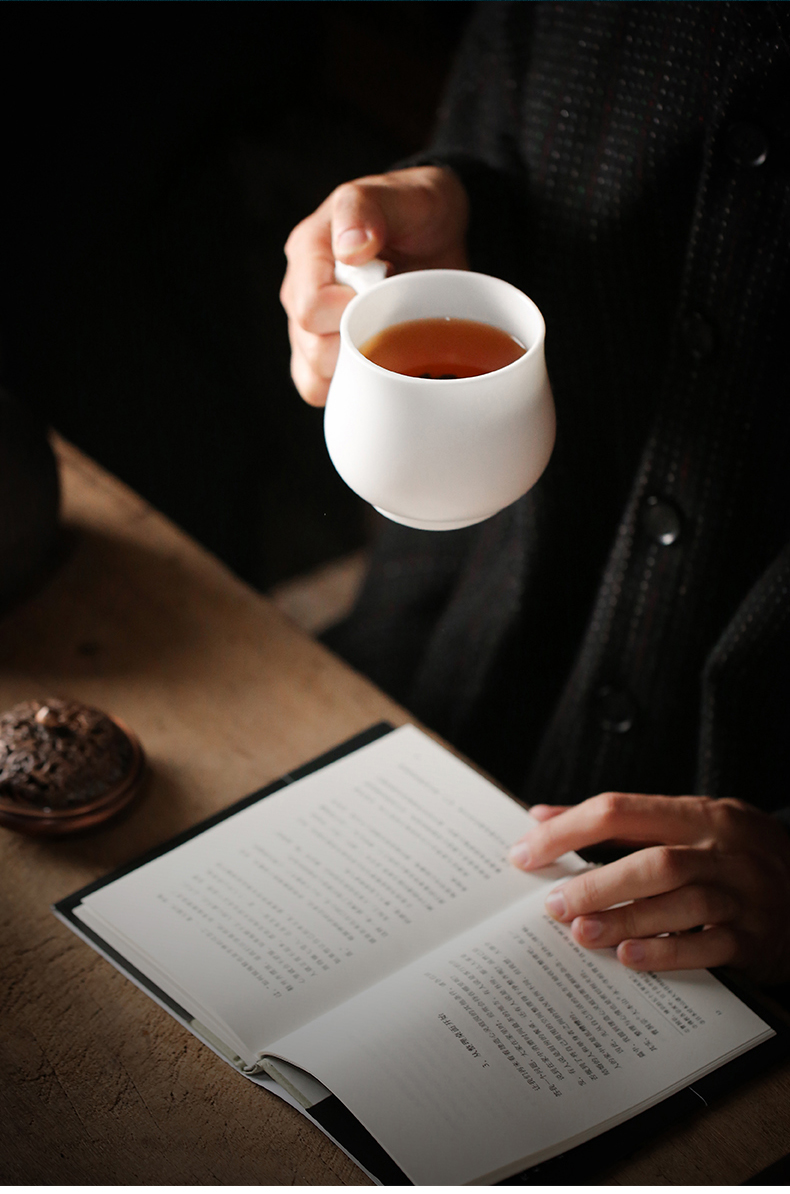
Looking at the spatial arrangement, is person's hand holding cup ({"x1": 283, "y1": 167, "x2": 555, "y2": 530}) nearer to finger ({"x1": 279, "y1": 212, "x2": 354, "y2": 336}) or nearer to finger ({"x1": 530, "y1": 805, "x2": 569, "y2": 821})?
finger ({"x1": 279, "y1": 212, "x2": 354, "y2": 336})

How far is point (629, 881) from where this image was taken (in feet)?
2.28

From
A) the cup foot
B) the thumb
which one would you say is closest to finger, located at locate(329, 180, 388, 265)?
the thumb

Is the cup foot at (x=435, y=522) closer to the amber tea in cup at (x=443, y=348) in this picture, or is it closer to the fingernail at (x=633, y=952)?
the amber tea in cup at (x=443, y=348)

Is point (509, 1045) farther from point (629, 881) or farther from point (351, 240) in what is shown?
point (351, 240)

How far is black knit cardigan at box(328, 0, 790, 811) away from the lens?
823 millimetres

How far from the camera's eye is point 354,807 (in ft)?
2.65

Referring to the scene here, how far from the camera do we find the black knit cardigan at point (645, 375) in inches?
32.4

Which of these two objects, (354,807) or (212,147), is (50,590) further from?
(212,147)

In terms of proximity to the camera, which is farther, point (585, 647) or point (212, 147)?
point (212, 147)

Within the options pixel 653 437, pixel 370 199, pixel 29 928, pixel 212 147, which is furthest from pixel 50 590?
pixel 212 147

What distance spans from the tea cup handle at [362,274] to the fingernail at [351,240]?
0.01 meters

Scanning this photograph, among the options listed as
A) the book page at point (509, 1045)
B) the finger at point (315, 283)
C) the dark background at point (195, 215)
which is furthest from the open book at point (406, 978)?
the dark background at point (195, 215)

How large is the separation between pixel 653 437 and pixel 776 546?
160 millimetres

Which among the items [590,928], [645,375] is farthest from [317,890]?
[645,375]
